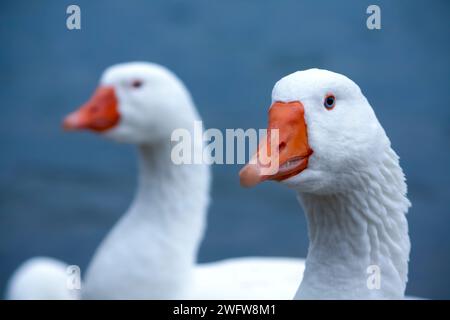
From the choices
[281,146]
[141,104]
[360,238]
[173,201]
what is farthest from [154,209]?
[281,146]

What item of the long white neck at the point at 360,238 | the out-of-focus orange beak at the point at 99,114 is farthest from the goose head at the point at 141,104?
the long white neck at the point at 360,238

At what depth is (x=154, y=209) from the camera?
2660mm

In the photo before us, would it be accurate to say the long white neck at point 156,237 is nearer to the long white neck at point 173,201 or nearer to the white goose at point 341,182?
the long white neck at point 173,201

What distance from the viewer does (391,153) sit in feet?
4.79

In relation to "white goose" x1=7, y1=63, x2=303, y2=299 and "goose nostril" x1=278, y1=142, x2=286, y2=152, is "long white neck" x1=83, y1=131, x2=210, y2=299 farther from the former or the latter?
"goose nostril" x1=278, y1=142, x2=286, y2=152

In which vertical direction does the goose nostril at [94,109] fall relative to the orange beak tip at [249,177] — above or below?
above

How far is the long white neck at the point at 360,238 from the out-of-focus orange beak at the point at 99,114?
1345mm

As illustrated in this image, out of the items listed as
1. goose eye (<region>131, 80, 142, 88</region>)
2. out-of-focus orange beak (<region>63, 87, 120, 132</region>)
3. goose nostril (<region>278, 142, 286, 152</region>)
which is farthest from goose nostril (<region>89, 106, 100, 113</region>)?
goose nostril (<region>278, 142, 286, 152</region>)

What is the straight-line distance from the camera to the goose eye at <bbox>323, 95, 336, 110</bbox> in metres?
1.35

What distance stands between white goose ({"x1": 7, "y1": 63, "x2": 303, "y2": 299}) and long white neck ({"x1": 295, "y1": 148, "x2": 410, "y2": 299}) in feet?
3.25

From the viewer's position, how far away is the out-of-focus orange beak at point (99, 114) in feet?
8.65
